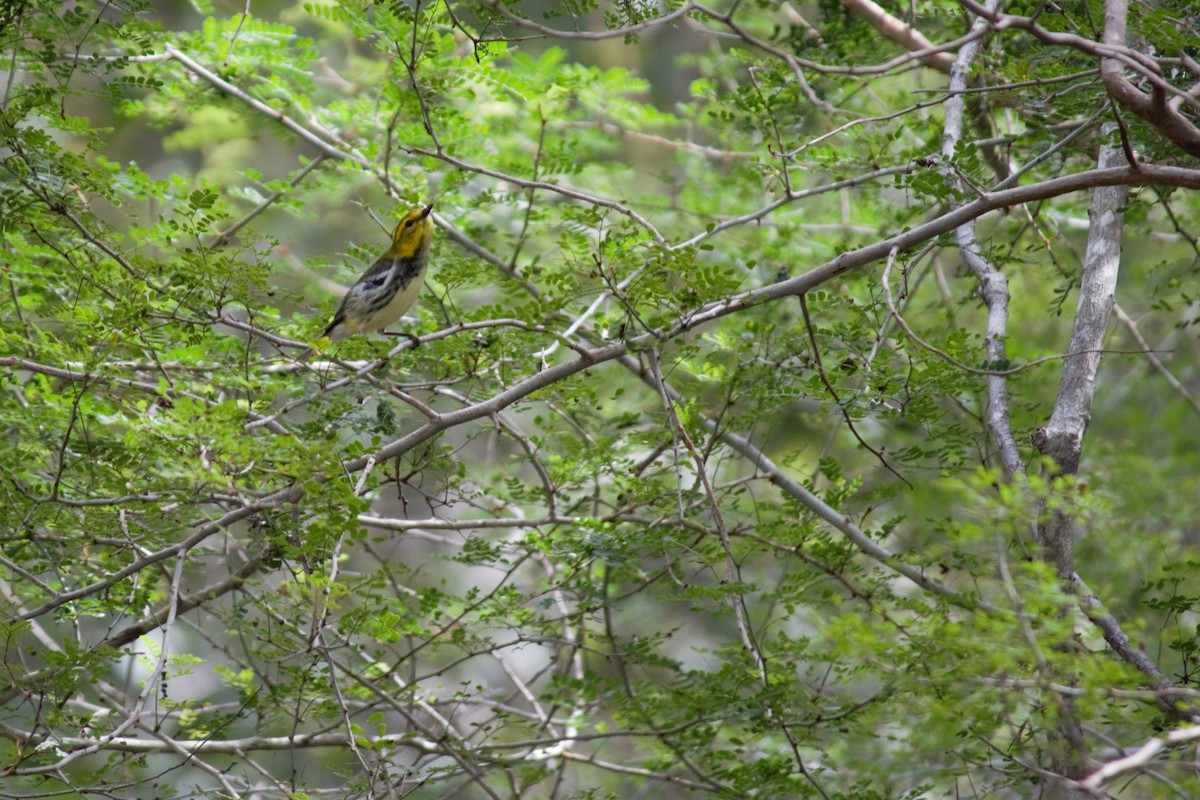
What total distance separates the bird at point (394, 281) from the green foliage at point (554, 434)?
0.14 meters

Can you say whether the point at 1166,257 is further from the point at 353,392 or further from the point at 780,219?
the point at 353,392

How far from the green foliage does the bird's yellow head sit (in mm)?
134

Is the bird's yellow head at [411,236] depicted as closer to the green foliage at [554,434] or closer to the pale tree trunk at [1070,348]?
the green foliage at [554,434]

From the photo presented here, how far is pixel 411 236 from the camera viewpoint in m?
4.53

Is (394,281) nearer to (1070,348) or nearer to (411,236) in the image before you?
(411,236)

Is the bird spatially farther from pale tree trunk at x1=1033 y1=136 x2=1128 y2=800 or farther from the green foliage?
pale tree trunk at x1=1033 y1=136 x2=1128 y2=800

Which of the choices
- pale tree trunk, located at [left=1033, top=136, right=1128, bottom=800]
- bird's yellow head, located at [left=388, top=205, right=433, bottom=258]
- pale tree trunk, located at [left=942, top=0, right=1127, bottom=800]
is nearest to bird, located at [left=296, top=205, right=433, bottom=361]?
bird's yellow head, located at [left=388, top=205, right=433, bottom=258]

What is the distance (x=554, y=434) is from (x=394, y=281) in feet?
2.91

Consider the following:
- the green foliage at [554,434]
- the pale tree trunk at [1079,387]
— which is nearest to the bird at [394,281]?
the green foliage at [554,434]

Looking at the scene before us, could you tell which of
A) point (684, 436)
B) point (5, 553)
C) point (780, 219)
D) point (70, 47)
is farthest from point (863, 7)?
point (5, 553)

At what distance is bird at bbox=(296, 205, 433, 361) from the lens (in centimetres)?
448

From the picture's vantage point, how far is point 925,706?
2.35m

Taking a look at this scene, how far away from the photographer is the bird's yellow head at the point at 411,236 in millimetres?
4504

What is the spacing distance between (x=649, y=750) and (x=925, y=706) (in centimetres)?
279
